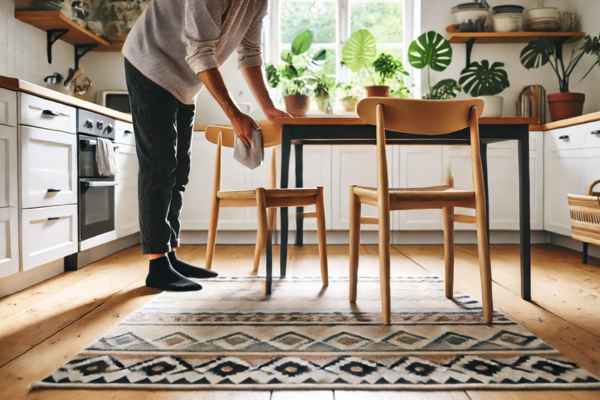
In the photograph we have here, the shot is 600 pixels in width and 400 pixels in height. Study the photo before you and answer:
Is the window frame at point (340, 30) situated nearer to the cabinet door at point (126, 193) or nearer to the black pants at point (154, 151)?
the cabinet door at point (126, 193)

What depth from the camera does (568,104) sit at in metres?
3.67

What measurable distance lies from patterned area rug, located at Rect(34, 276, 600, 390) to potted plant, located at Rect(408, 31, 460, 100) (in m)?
2.32

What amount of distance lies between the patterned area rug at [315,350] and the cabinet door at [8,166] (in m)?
0.72

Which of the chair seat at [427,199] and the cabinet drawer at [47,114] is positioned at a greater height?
the cabinet drawer at [47,114]

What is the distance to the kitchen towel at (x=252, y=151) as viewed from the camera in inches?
75.9

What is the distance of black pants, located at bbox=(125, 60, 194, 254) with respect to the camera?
199 centimetres

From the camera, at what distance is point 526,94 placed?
3.97 meters

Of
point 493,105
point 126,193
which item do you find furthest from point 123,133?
point 493,105

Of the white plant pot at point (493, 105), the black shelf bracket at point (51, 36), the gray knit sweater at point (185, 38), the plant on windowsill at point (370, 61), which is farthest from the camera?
the plant on windowsill at point (370, 61)

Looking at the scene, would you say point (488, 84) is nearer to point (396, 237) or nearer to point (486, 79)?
point (486, 79)

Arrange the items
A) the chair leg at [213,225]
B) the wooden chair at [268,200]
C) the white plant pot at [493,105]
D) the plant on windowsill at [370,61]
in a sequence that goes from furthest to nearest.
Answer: the plant on windowsill at [370,61] → the white plant pot at [493,105] → the chair leg at [213,225] → the wooden chair at [268,200]

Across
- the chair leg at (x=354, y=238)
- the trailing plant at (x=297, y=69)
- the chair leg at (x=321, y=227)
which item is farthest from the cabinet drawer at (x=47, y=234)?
the trailing plant at (x=297, y=69)

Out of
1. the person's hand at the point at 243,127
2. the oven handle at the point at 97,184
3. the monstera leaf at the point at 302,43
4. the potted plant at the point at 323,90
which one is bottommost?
the oven handle at the point at 97,184

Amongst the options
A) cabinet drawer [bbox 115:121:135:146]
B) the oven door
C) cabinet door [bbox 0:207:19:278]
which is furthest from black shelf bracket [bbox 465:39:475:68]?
cabinet door [bbox 0:207:19:278]
